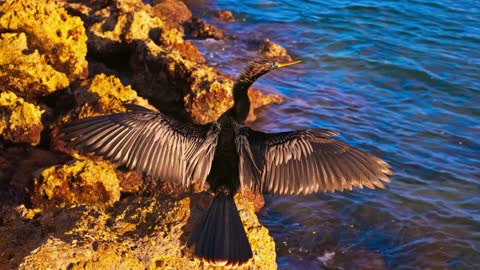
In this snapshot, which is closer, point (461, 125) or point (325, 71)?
point (461, 125)

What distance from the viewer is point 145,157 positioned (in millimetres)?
3980

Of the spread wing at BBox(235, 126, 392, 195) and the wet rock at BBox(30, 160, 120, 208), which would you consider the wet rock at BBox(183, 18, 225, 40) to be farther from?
the spread wing at BBox(235, 126, 392, 195)

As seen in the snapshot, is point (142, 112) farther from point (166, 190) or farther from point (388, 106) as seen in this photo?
point (388, 106)

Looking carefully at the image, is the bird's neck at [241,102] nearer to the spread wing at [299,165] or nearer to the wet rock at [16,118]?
the spread wing at [299,165]

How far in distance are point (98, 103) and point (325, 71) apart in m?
7.12

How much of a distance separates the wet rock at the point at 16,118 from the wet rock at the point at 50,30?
3.51 feet

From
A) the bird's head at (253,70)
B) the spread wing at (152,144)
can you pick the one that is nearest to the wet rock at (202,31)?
the bird's head at (253,70)

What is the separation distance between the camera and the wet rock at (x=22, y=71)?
6184 mm

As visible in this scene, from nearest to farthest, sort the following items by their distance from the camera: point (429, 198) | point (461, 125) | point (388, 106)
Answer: point (429, 198)
point (461, 125)
point (388, 106)

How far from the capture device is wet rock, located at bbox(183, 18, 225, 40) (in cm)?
1331

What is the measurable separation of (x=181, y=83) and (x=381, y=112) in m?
3.96

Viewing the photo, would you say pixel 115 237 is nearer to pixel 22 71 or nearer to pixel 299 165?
pixel 299 165

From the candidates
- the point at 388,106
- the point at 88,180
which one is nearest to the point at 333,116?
the point at 388,106

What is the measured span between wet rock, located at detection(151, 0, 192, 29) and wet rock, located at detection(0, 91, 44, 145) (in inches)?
329
